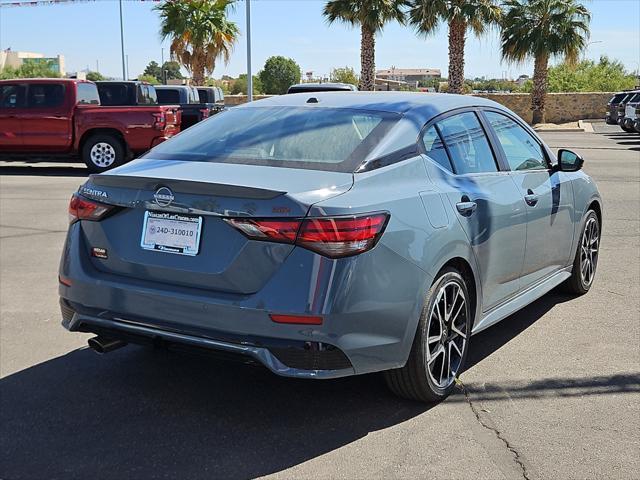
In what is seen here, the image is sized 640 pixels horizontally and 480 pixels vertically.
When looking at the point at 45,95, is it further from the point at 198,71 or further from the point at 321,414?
the point at 198,71

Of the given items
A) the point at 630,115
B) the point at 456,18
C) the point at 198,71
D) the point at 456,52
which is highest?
the point at 456,18

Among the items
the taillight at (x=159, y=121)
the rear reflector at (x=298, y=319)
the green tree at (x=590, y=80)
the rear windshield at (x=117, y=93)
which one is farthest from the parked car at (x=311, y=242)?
the green tree at (x=590, y=80)

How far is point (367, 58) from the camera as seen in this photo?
3700cm

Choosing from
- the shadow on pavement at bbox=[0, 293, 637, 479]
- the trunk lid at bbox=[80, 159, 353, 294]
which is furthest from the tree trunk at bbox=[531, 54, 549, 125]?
the trunk lid at bbox=[80, 159, 353, 294]

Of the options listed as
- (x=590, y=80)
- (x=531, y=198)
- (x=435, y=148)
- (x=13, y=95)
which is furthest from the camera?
(x=590, y=80)

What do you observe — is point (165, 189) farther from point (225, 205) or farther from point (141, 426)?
point (141, 426)

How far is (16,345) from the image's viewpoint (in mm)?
5004

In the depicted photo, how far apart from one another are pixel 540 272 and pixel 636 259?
289 cm

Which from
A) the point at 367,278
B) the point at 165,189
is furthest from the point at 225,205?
the point at 367,278

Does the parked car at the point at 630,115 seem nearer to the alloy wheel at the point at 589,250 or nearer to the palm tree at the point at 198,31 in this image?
the palm tree at the point at 198,31

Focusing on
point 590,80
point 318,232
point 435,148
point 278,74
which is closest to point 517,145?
point 435,148

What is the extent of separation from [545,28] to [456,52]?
5.17 metres

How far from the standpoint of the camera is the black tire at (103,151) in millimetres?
15773

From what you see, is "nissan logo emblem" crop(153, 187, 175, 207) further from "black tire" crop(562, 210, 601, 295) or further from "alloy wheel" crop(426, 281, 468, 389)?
"black tire" crop(562, 210, 601, 295)
